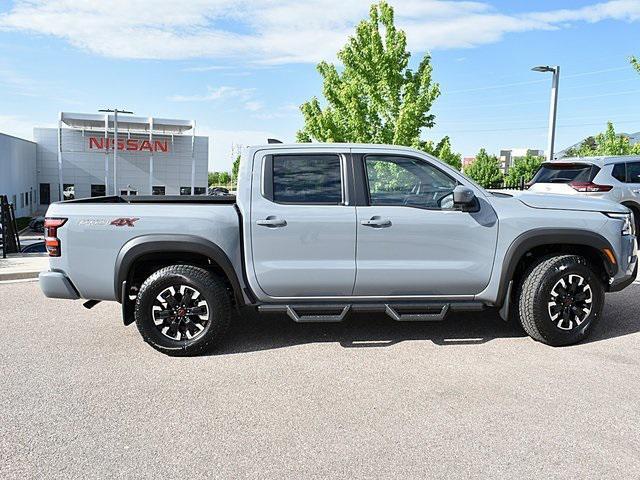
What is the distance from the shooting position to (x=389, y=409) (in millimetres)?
3732

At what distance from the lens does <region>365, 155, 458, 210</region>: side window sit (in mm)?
4961

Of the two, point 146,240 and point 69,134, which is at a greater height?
point 69,134

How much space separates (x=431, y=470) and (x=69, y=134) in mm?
48400

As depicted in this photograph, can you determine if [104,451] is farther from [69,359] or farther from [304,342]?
[304,342]

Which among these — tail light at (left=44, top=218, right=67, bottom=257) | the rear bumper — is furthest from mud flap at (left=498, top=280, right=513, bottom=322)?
tail light at (left=44, top=218, right=67, bottom=257)

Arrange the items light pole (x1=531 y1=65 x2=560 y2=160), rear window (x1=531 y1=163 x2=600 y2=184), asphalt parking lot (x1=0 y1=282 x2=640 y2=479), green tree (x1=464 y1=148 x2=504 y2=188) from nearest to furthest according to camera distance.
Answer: asphalt parking lot (x1=0 y1=282 x2=640 y2=479) → rear window (x1=531 y1=163 x2=600 y2=184) → light pole (x1=531 y1=65 x2=560 y2=160) → green tree (x1=464 y1=148 x2=504 y2=188)

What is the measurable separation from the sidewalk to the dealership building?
33.3 metres

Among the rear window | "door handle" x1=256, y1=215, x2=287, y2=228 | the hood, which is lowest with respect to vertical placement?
"door handle" x1=256, y1=215, x2=287, y2=228

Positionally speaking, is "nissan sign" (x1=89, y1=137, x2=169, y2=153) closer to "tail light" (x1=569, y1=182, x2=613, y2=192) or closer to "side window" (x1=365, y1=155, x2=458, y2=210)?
"tail light" (x1=569, y1=182, x2=613, y2=192)

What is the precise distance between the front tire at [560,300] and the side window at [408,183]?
110 cm

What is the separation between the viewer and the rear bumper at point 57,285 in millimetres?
4809

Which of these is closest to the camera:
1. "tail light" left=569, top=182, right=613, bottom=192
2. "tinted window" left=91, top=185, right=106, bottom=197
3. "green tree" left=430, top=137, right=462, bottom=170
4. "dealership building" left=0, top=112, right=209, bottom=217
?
"tail light" left=569, top=182, right=613, bottom=192

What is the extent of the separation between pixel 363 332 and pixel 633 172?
324 inches

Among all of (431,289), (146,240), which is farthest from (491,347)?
(146,240)
